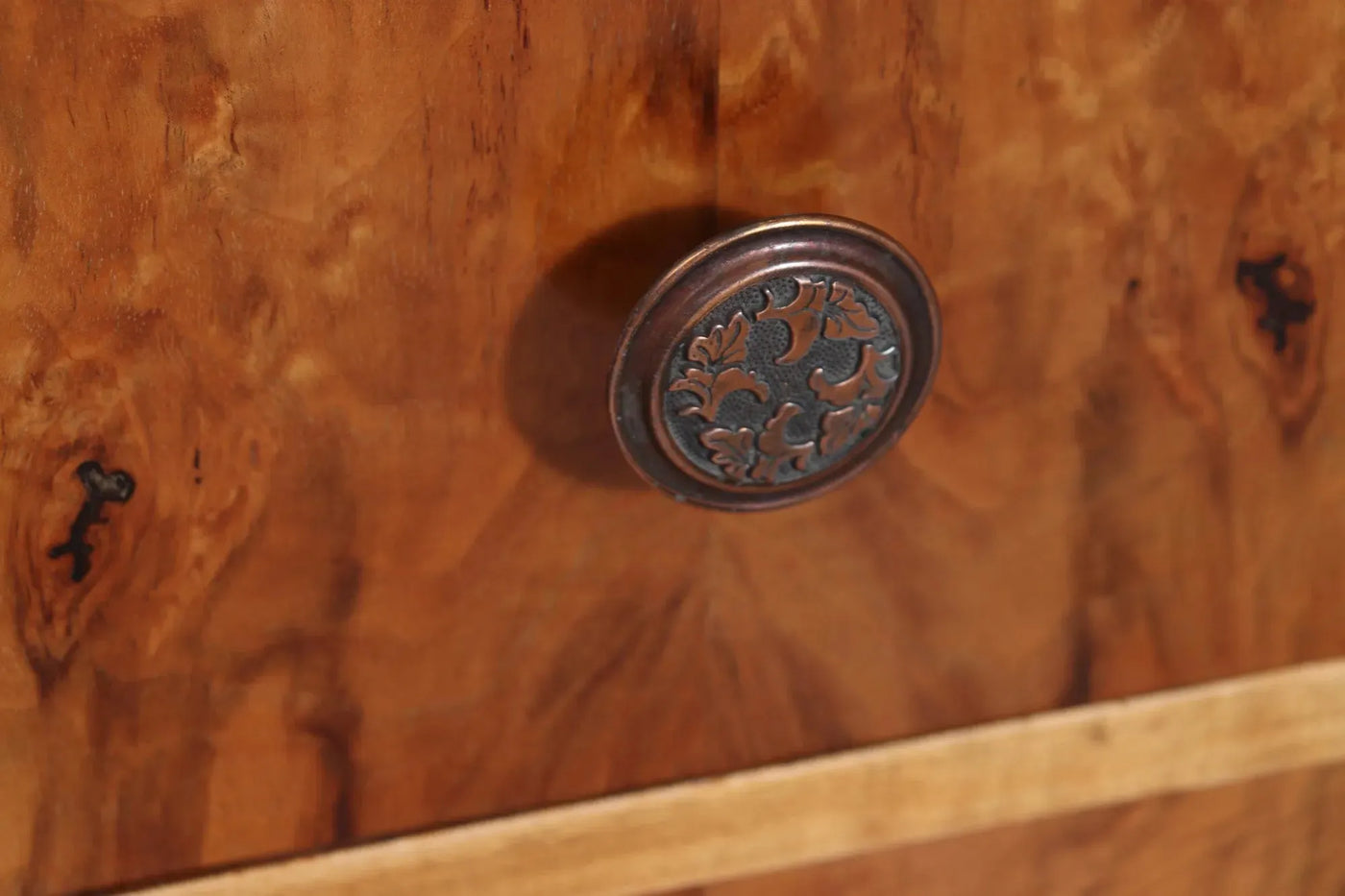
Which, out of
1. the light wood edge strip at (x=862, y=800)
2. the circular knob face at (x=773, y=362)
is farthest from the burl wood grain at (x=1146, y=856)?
the circular knob face at (x=773, y=362)

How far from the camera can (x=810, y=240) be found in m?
0.33

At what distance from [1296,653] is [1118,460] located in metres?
0.14

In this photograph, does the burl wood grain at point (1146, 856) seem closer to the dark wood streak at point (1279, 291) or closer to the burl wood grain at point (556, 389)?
the burl wood grain at point (556, 389)

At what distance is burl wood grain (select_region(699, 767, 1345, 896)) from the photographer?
0.49 meters

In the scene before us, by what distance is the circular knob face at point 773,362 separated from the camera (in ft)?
1.09

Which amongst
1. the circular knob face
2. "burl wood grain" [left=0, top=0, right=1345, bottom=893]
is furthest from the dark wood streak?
the circular knob face

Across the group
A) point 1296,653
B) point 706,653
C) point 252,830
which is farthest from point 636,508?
point 1296,653

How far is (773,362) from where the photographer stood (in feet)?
1.14

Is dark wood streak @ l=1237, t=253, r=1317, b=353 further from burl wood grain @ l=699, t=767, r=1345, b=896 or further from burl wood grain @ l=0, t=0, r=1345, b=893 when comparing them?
burl wood grain @ l=699, t=767, r=1345, b=896

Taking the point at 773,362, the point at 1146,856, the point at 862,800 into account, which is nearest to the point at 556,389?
the point at 773,362

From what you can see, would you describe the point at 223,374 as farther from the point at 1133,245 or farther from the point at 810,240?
the point at 1133,245

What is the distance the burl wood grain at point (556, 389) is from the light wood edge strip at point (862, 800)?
0.01m

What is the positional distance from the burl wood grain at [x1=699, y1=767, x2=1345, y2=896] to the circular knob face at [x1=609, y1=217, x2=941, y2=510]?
194 millimetres

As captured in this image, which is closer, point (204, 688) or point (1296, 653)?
point (204, 688)
